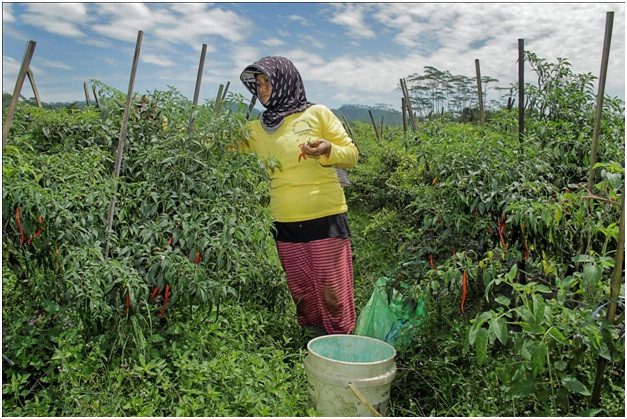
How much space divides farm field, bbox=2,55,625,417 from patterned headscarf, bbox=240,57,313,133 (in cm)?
39

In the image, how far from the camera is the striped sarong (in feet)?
9.39

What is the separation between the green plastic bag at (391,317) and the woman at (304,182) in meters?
0.14

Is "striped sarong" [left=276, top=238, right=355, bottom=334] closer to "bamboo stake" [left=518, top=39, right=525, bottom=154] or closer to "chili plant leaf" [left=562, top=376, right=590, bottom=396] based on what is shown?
"bamboo stake" [left=518, top=39, right=525, bottom=154]

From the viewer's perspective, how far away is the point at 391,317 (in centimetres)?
285

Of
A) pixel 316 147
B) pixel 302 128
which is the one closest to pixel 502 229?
pixel 316 147

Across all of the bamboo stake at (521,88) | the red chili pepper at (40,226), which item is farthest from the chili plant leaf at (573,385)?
the red chili pepper at (40,226)

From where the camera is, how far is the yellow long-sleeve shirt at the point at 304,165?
2791 millimetres

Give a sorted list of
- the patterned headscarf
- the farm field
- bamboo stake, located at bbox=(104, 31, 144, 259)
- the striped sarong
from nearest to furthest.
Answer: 1. the farm field
2. bamboo stake, located at bbox=(104, 31, 144, 259)
3. the patterned headscarf
4. the striped sarong

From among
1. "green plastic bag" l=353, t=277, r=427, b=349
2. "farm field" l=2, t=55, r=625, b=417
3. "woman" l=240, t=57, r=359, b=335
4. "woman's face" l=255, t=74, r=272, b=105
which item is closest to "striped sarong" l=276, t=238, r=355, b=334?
→ "woman" l=240, t=57, r=359, b=335

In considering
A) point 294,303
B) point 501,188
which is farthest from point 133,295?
point 501,188

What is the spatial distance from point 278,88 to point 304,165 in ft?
1.41

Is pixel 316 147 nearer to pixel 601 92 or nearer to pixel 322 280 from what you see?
pixel 322 280

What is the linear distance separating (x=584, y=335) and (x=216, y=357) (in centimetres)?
145

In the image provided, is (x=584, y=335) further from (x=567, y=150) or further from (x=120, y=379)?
(x=120, y=379)
